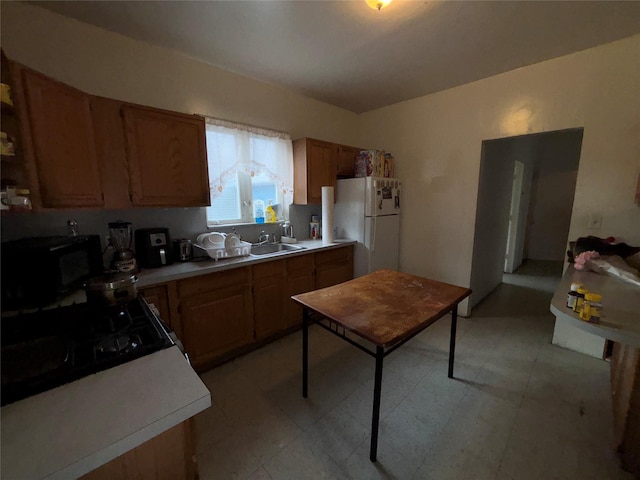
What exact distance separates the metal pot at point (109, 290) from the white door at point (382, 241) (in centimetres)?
236

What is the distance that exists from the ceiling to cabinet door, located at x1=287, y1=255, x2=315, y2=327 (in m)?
1.80

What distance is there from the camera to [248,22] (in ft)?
5.78

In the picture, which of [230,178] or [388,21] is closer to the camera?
[388,21]

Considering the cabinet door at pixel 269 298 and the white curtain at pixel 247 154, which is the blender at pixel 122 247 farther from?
the cabinet door at pixel 269 298

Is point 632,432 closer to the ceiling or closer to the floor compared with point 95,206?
closer to the floor

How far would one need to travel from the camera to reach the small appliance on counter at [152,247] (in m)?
1.95

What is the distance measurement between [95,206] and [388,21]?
2.31 metres

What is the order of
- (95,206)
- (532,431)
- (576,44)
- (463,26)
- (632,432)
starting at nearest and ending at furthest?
(632,432) → (532,431) → (95,206) → (463,26) → (576,44)

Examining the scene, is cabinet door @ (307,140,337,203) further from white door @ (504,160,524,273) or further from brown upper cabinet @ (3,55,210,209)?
white door @ (504,160,524,273)

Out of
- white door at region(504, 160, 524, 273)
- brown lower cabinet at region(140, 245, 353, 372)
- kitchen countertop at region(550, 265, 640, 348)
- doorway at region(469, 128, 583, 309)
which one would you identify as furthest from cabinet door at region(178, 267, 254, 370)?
white door at region(504, 160, 524, 273)

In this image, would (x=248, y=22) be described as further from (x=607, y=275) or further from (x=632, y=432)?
(x=632, y=432)

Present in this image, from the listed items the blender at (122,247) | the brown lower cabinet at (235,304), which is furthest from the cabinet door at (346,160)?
the blender at (122,247)

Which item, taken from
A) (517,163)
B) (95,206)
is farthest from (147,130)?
(517,163)

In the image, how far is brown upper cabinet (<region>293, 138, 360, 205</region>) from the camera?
9.51ft
